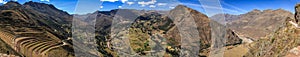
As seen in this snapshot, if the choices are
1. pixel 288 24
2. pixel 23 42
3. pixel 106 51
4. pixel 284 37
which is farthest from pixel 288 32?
pixel 106 51

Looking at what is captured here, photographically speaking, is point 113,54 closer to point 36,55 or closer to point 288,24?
point 36,55

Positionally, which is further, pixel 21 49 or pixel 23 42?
pixel 23 42

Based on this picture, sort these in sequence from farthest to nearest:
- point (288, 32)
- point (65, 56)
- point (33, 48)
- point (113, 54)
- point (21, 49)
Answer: point (113, 54) < point (65, 56) < point (33, 48) < point (21, 49) < point (288, 32)

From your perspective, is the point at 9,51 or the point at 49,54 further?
the point at 49,54

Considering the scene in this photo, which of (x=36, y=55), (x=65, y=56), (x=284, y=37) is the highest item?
(x=284, y=37)

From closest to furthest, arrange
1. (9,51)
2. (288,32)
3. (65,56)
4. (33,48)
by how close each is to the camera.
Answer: (288,32), (9,51), (33,48), (65,56)

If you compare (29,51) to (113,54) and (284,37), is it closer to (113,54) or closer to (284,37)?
(284,37)

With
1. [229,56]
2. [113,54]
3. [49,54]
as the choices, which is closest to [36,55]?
[49,54]

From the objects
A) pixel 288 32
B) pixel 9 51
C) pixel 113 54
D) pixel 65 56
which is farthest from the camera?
pixel 113 54

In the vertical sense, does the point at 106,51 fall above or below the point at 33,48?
below
